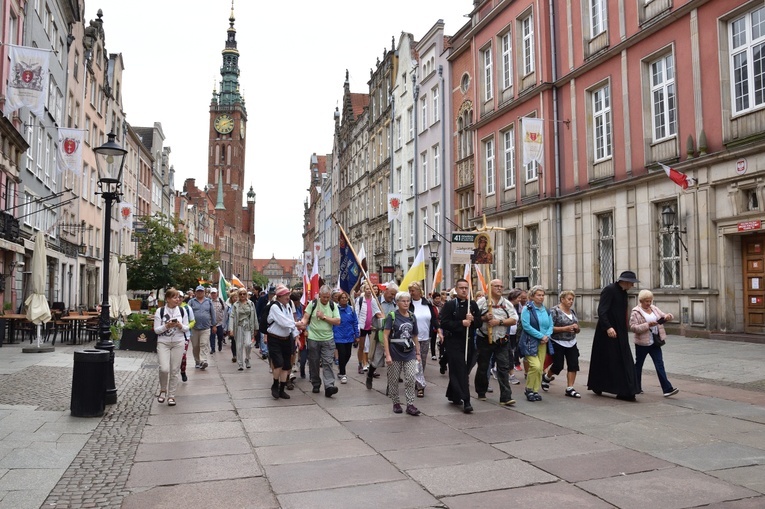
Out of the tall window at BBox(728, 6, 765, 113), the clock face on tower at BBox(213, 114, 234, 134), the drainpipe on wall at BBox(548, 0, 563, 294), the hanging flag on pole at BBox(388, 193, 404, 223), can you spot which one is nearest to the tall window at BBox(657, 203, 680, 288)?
the tall window at BBox(728, 6, 765, 113)

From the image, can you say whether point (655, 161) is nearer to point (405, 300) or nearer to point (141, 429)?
point (405, 300)

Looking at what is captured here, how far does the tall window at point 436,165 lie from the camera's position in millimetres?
37781

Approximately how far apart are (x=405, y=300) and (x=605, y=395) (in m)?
3.58

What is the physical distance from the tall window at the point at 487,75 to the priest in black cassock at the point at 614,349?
21.7m

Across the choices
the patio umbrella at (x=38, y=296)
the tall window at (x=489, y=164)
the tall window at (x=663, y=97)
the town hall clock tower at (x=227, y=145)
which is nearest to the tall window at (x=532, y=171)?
the tall window at (x=489, y=164)

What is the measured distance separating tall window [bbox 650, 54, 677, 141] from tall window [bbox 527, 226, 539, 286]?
7.46 meters

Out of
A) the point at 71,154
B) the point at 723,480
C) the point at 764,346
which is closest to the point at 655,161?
the point at 764,346

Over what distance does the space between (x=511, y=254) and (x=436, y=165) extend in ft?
38.3

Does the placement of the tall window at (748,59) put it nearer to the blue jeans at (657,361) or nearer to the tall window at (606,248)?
the tall window at (606,248)

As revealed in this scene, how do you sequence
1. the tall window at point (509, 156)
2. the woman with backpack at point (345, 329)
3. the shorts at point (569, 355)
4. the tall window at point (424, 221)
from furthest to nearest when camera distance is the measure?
the tall window at point (424, 221) → the tall window at point (509, 156) → the woman with backpack at point (345, 329) → the shorts at point (569, 355)

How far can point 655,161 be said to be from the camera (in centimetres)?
1936

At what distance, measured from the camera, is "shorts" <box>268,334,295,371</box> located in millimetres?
10602

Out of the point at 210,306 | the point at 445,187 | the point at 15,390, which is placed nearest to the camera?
the point at 15,390

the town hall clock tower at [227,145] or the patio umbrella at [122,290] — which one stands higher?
the town hall clock tower at [227,145]
